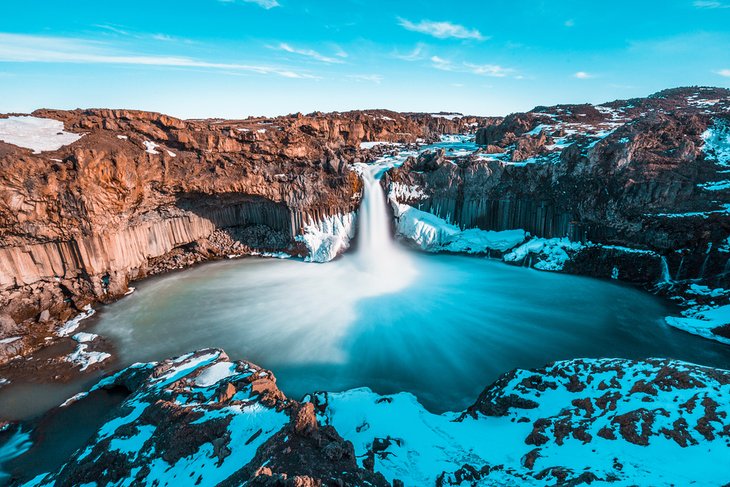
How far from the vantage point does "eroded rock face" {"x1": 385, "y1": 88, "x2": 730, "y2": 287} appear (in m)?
21.3

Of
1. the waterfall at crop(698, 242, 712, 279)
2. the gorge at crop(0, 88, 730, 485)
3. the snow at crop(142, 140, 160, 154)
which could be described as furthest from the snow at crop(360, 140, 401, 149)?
the waterfall at crop(698, 242, 712, 279)

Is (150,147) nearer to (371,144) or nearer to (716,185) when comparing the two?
(371,144)

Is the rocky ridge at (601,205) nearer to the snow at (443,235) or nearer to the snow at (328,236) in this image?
the snow at (443,235)

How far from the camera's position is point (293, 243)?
29469mm

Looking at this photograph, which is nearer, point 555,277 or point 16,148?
point 16,148

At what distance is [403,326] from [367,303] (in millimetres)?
3312

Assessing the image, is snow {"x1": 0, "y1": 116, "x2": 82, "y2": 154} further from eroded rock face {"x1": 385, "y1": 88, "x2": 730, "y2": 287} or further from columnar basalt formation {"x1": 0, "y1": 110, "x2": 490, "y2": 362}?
eroded rock face {"x1": 385, "y1": 88, "x2": 730, "y2": 287}

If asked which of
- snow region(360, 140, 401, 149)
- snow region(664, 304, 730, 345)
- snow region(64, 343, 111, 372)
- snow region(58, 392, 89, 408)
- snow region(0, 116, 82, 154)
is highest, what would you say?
snow region(0, 116, 82, 154)

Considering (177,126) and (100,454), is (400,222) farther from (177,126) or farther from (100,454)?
(100,454)

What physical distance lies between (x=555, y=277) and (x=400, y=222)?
13155 mm

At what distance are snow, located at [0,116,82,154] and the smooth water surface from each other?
34.6ft

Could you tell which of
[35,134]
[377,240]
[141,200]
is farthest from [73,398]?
[377,240]

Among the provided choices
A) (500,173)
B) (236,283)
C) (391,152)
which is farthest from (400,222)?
(236,283)

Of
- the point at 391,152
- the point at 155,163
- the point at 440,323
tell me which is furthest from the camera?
the point at 391,152
